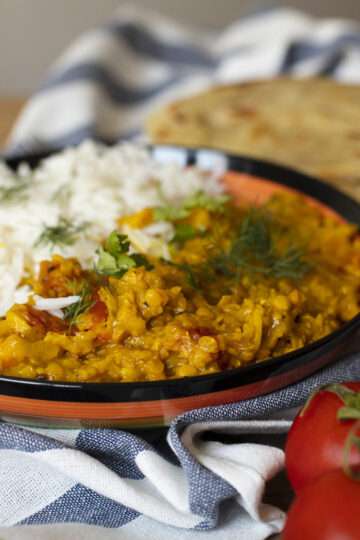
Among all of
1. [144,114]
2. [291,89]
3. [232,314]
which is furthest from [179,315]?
[144,114]

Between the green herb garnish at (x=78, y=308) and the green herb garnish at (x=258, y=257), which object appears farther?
the green herb garnish at (x=258, y=257)

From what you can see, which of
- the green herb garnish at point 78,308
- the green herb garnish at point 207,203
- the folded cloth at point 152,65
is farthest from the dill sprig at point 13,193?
the folded cloth at point 152,65

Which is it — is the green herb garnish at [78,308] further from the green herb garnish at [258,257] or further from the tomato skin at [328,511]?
the tomato skin at [328,511]

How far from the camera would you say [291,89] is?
426cm

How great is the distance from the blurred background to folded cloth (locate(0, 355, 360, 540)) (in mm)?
5836

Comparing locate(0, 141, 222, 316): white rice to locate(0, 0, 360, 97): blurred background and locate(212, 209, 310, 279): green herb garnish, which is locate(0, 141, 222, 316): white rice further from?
locate(0, 0, 360, 97): blurred background

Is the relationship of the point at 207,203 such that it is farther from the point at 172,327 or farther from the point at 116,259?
the point at 172,327

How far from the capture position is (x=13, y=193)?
2.88m

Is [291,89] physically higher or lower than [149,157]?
lower

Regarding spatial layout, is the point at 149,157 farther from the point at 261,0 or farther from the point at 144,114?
the point at 261,0

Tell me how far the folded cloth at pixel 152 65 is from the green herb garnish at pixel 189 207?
1.65 m

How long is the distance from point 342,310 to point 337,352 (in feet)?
0.67

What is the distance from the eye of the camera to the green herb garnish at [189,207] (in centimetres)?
269

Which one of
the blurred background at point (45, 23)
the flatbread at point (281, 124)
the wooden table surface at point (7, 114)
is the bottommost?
the blurred background at point (45, 23)
